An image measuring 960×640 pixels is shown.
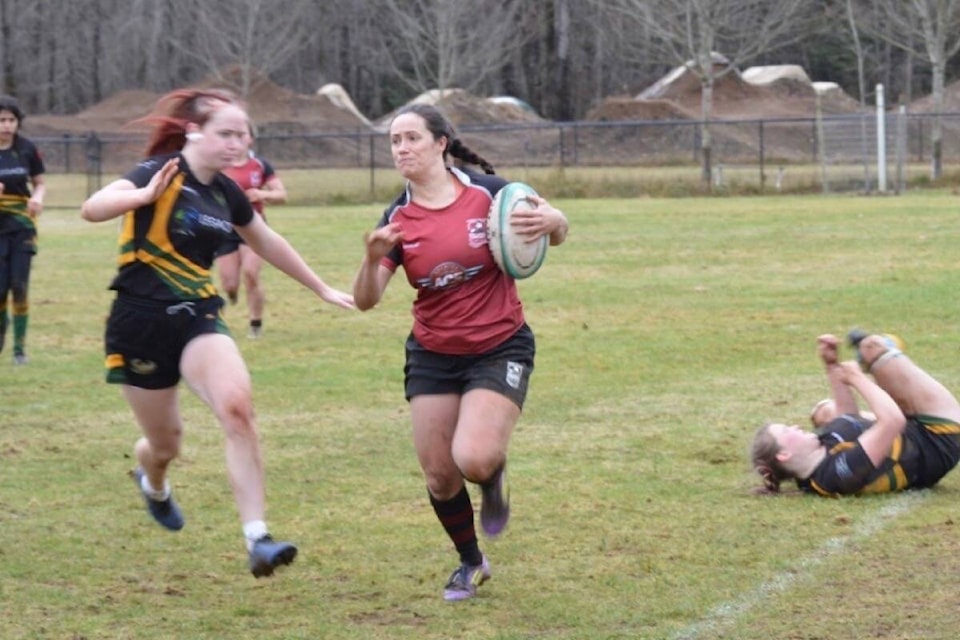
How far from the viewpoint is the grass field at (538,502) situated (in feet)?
19.4

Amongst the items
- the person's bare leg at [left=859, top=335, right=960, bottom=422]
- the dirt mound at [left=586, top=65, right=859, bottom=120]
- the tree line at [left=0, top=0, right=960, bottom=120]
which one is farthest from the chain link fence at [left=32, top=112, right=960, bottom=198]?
the person's bare leg at [left=859, top=335, right=960, bottom=422]

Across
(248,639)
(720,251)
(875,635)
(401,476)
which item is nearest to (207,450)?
(401,476)

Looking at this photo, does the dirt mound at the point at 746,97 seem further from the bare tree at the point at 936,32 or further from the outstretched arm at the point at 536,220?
the outstretched arm at the point at 536,220

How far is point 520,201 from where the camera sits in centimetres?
607

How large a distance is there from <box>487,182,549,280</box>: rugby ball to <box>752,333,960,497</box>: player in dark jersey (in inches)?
84.6

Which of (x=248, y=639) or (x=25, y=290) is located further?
(x=25, y=290)

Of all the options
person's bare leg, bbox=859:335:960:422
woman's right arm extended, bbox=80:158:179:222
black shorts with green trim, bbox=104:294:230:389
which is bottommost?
person's bare leg, bbox=859:335:960:422

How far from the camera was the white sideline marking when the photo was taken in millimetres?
5617

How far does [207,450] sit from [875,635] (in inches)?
203

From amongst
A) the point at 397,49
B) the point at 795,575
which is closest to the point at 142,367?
the point at 795,575

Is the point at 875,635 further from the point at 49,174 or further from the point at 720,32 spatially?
the point at 720,32

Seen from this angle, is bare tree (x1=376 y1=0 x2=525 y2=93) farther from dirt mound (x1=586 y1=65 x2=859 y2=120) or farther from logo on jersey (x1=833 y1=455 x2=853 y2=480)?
logo on jersey (x1=833 y1=455 x2=853 y2=480)

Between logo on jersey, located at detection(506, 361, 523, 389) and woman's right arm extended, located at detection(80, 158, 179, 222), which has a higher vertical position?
woman's right arm extended, located at detection(80, 158, 179, 222)

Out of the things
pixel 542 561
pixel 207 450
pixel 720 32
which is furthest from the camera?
pixel 720 32
